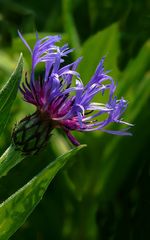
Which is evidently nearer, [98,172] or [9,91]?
[9,91]

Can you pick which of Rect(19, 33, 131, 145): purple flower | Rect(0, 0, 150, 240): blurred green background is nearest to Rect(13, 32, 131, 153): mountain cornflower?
Rect(19, 33, 131, 145): purple flower

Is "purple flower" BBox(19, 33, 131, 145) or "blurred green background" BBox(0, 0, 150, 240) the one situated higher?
"purple flower" BBox(19, 33, 131, 145)

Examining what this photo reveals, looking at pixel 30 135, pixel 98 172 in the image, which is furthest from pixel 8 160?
pixel 98 172

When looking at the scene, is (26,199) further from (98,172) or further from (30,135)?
(98,172)

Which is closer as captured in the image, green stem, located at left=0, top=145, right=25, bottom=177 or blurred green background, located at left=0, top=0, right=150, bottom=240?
green stem, located at left=0, top=145, right=25, bottom=177

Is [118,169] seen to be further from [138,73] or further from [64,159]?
[64,159]

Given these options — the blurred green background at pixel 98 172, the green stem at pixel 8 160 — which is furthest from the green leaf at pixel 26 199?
the blurred green background at pixel 98 172

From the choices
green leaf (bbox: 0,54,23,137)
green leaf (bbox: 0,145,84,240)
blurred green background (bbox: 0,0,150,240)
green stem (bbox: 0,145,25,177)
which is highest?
green leaf (bbox: 0,54,23,137)

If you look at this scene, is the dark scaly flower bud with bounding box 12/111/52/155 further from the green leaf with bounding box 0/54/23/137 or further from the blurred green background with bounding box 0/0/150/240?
the blurred green background with bounding box 0/0/150/240

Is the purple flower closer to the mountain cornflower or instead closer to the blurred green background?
the mountain cornflower
